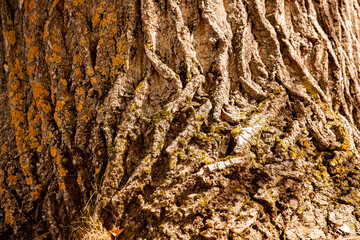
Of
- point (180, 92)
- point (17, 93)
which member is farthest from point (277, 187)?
point (17, 93)

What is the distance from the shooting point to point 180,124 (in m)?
1.78

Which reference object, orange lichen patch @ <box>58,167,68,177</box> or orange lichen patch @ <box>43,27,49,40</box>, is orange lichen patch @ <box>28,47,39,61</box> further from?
orange lichen patch @ <box>58,167,68,177</box>

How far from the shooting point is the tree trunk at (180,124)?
1.58 m

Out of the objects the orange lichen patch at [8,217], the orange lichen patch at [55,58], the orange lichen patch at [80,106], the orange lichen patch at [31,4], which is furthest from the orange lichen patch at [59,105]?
the orange lichen patch at [31,4]

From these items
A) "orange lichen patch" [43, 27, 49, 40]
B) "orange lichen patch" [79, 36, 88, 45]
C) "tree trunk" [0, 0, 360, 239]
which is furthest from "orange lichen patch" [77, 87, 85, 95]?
"orange lichen patch" [43, 27, 49, 40]

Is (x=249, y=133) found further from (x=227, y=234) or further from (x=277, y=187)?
(x=227, y=234)

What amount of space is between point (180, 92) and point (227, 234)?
94cm

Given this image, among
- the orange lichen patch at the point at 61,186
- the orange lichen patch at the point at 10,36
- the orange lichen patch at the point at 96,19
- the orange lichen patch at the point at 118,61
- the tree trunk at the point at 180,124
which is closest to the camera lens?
the tree trunk at the point at 180,124

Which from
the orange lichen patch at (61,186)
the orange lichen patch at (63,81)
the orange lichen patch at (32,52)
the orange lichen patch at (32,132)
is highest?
the orange lichen patch at (32,52)

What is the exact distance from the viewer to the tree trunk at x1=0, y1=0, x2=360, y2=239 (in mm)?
1577

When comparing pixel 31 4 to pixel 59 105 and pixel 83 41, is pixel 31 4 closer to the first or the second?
pixel 83 41

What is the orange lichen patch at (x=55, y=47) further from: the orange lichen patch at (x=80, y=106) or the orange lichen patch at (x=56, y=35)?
the orange lichen patch at (x=80, y=106)

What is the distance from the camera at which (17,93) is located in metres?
2.21

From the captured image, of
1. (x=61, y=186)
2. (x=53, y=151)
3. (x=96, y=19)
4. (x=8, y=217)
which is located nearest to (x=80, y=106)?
(x=53, y=151)
